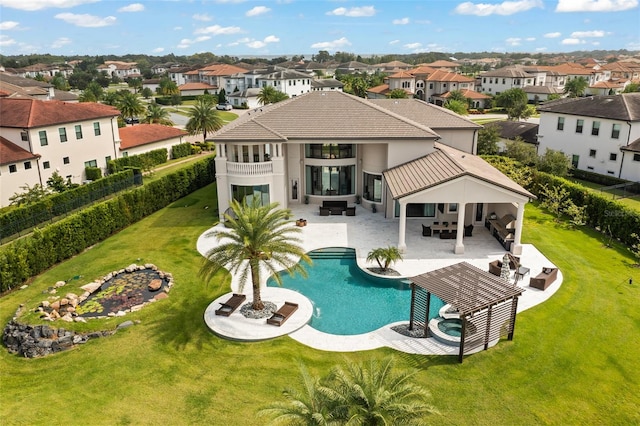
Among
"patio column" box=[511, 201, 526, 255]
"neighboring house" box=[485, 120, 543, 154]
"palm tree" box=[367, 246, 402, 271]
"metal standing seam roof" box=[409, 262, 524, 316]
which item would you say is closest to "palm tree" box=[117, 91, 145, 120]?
"neighboring house" box=[485, 120, 543, 154]

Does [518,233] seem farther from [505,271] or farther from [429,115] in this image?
[429,115]

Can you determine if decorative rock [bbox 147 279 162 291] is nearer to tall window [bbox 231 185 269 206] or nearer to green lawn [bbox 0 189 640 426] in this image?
green lawn [bbox 0 189 640 426]

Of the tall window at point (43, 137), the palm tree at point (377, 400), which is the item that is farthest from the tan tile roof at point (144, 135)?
the palm tree at point (377, 400)

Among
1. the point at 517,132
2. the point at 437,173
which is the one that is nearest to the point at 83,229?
the point at 437,173

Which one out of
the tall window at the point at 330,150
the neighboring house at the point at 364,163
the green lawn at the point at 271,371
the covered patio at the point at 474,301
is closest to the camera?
the green lawn at the point at 271,371

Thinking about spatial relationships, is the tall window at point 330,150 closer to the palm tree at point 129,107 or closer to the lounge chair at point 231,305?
the lounge chair at point 231,305

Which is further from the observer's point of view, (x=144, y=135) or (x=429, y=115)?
(x=144, y=135)
